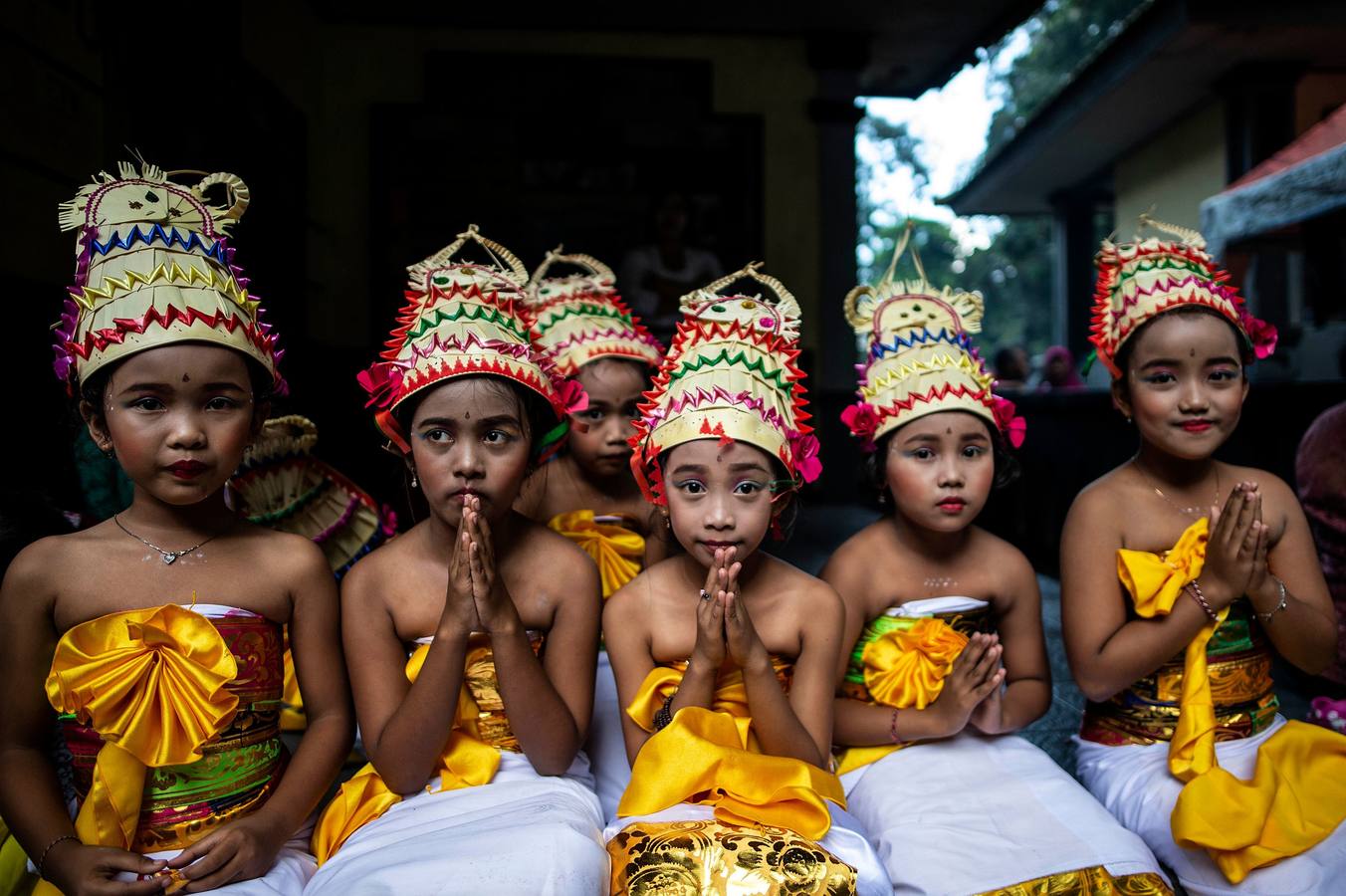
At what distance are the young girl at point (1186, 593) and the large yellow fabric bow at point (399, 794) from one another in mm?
1489

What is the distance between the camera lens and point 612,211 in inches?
360

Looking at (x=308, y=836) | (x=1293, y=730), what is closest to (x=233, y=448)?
(x=308, y=836)

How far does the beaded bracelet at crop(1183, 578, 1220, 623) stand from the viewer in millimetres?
2275

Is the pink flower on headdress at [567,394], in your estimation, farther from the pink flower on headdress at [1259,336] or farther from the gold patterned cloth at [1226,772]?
the pink flower on headdress at [1259,336]

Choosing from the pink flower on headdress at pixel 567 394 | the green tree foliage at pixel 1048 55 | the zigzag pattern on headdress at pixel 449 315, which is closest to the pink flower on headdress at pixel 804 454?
the pink flower on headdress at pixel 567 394

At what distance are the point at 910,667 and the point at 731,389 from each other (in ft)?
2.69

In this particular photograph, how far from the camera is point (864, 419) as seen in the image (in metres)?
2.47

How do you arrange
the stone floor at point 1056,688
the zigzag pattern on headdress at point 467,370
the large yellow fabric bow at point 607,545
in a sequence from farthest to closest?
1. the stone floor at point 1056,688
2. the large yellow fabric bow at point 607,545
3. the zigzag pattern on headdress at point 467,370

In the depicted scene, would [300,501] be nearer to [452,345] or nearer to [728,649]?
[452,345]

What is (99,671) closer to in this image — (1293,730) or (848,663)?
(848,663)

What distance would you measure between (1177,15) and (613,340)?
294 inches

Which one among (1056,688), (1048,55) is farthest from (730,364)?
(1048,55)

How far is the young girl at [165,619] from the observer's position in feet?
5.82

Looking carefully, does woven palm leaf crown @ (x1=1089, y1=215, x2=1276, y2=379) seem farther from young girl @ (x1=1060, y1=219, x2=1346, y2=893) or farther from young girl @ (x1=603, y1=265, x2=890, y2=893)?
young girl @ (x1=603, y1=265, x2=890, y2=893)
